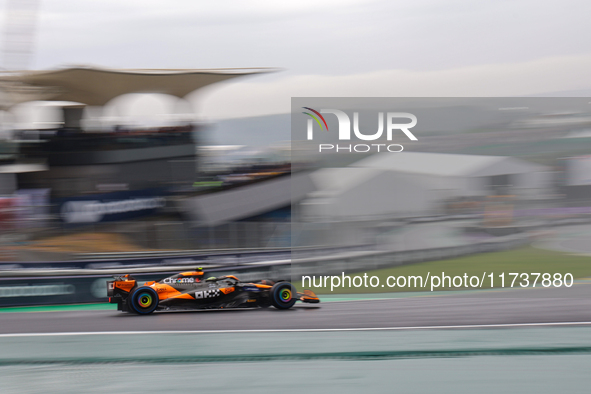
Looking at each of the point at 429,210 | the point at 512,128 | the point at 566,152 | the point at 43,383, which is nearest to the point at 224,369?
the point at 43,383

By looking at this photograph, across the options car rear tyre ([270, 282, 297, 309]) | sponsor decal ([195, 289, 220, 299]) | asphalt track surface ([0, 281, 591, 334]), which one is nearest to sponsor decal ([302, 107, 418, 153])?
car rear tyre ([270, 282, 297, 309])

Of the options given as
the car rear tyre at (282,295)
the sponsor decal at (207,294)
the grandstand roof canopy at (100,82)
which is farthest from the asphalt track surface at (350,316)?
the grandstand roof canopy at (100,82)

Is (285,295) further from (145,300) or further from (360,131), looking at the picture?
(360,131)

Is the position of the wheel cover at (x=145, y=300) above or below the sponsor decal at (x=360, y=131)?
below

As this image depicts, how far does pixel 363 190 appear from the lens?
10.2m

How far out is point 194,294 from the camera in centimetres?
725

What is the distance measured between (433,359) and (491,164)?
19.7 ft

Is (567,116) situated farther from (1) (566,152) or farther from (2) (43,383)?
(2) (43,383)

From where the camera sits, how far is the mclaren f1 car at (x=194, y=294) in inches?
282

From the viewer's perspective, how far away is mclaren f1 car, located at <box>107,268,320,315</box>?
7172mm

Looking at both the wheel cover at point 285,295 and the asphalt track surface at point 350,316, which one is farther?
the wheel cover at point 285,295

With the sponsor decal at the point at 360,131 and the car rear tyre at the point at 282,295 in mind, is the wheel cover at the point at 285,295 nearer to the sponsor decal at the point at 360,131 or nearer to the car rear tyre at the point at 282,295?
the car rear tyre at the point at 282,295

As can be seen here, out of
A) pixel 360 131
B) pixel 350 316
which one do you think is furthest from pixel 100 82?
pixel 350 316

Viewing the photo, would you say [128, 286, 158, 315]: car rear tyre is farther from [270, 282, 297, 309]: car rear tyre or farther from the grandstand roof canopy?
the grandstand roof canopy
